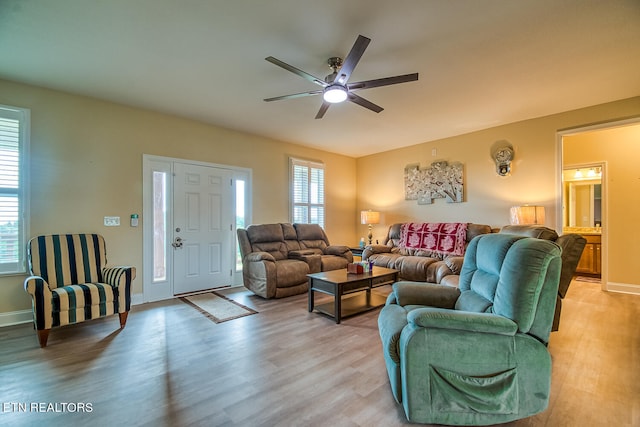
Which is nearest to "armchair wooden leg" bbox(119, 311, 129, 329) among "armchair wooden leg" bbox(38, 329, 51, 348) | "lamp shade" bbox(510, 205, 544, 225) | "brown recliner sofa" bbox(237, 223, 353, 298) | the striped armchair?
the striped armchair

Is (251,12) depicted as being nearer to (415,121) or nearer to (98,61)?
(98,61)

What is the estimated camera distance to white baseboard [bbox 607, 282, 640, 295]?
14.4 ft

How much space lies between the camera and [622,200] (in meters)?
4.53

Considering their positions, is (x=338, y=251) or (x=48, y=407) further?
(x=338, y=251)

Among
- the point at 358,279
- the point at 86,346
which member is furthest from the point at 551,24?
the point at 86,346

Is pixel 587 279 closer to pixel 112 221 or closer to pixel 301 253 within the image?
Result: pixel 301 253

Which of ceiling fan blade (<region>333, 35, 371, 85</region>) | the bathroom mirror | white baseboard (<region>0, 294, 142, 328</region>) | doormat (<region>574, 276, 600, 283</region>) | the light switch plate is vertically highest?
ceiling fan blade (<region>333, 35, 371, 85</region>)

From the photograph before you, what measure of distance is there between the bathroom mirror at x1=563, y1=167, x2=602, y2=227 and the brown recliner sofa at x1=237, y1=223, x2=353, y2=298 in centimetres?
503

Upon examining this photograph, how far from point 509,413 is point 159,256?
14.3ft

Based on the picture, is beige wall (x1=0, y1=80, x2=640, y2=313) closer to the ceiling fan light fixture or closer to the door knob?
the door knob

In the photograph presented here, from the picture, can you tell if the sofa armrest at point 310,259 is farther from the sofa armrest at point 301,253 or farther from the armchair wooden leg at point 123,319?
the armchair wooden leg at point 123,319

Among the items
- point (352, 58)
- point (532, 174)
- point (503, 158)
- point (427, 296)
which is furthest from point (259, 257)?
point (532, 174)

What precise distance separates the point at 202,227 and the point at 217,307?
144cm

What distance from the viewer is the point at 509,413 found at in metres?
1.55
